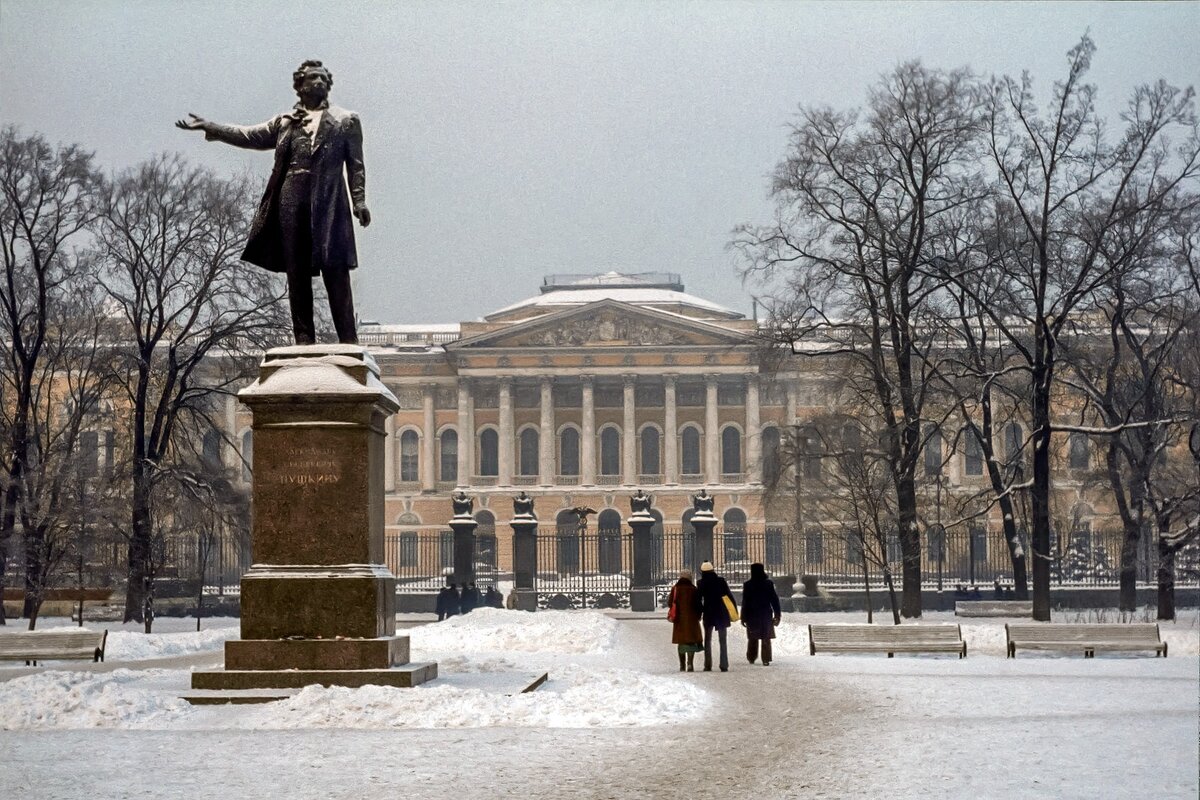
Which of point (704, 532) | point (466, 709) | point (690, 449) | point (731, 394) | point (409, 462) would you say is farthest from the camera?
→ point (409, 462)

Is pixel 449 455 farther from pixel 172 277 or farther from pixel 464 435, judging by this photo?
pixel 172 277

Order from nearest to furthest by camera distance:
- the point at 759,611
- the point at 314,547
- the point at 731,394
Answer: the point at 314,547 < the point at 759,611 < the point at 731,394

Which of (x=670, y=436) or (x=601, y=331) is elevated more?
(x=601, y=331)

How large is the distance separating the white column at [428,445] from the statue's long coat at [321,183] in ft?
218

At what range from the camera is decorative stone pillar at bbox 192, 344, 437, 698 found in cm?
1099

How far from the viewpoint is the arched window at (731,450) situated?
254 ft

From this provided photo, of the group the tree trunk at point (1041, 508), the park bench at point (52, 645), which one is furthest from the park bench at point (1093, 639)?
the park bench at point (52, 645)

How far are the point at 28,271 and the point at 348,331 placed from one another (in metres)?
20.3

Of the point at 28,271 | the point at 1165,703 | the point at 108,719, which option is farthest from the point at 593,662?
the point at 28,271

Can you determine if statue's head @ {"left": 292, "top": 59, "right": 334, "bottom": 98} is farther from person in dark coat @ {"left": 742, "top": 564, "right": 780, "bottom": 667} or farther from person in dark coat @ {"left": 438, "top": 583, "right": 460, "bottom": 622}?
person in dark coat @ {"left": 438, "top": 583, "right": 460, "bottom": 622}

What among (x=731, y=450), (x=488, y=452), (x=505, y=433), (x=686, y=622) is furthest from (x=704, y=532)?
(x=488, y=452)

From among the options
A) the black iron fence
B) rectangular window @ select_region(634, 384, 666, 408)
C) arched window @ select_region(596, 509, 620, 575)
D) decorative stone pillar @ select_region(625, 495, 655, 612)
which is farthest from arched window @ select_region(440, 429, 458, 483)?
decorative stone pillar @ select_region(625, 495, 655, 612)

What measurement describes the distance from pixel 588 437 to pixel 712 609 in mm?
59156

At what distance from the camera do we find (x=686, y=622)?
57.4 feet
